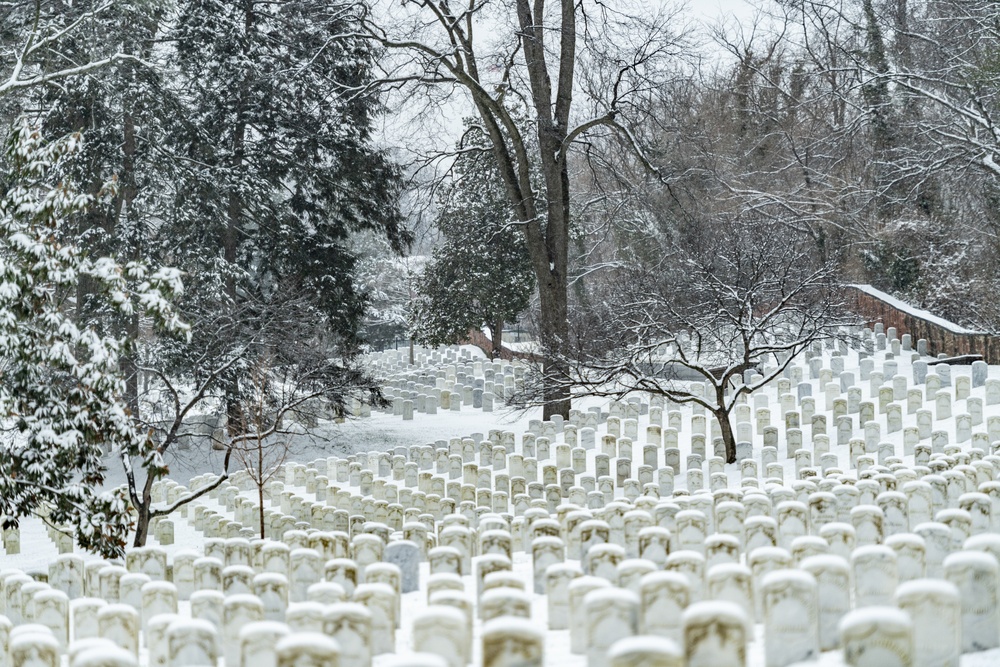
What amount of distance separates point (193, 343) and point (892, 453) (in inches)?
470

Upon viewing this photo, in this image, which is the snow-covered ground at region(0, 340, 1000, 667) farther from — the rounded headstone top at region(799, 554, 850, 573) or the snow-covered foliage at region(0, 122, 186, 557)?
the snow-covered foliage at region(0, 122, 186, 557)

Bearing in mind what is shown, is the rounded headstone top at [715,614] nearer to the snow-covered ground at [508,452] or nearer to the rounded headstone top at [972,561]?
the snow-covered ground at [508,452]

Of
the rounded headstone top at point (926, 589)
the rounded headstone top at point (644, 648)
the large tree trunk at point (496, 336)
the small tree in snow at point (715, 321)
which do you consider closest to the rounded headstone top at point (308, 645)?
the rounded headstone top at point (644, 648)

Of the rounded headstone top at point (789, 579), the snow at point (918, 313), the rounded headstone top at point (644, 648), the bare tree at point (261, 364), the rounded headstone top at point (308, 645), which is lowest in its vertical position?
the rounded headstone top at point (308, 645)

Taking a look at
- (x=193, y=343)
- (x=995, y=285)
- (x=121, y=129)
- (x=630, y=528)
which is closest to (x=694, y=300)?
(x=995, y=285)

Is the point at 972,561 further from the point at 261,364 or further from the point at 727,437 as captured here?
the point at 261,364

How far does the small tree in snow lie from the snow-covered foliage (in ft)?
20.3

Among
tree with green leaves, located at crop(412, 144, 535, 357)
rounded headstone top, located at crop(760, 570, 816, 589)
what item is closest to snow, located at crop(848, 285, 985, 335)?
tree with green leaves, located at crop(412, 144, 535, 357)

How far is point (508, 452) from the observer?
16531 millimetres

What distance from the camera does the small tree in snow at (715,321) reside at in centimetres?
1437

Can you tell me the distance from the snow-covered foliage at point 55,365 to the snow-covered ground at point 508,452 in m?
0.80

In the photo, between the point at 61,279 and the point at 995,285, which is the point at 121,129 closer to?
the point at 61,279

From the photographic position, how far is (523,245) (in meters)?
30.1

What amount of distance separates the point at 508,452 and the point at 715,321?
152 inches
